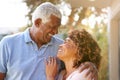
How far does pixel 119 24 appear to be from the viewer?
4.53 meters

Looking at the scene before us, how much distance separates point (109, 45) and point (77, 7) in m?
0.75

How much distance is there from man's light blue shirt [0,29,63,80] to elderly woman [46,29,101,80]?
0.07 m

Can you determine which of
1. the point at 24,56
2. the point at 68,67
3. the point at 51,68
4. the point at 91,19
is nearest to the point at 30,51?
the point at 24,56

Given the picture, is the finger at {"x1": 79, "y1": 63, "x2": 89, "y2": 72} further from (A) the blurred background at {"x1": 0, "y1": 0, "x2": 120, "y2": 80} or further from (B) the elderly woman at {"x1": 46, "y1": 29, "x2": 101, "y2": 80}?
(A) the blurred background at {"x1": 0, "y1": 0, "x2": 120, "y2": 80}

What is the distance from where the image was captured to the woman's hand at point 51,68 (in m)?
2.22

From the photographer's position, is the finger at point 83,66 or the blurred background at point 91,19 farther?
the blurred background at point 91,19

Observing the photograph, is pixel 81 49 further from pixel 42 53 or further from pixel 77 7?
pixel 77 7

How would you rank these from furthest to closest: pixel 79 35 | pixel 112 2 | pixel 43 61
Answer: pixel 112 2
pixel 43 61
pixel 79 35

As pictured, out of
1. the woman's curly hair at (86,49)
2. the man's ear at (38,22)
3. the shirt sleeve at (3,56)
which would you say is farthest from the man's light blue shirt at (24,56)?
the woman's curly hair at (86,49)

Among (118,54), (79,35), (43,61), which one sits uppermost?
(79,35)

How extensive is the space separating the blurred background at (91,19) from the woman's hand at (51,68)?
1649 millimetres

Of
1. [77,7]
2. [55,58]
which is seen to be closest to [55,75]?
[55,58]

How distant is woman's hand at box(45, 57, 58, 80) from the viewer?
2.22 m

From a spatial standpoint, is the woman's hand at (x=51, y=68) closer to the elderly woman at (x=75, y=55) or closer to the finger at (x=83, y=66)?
the elderly woman at (x=75, y=55)
